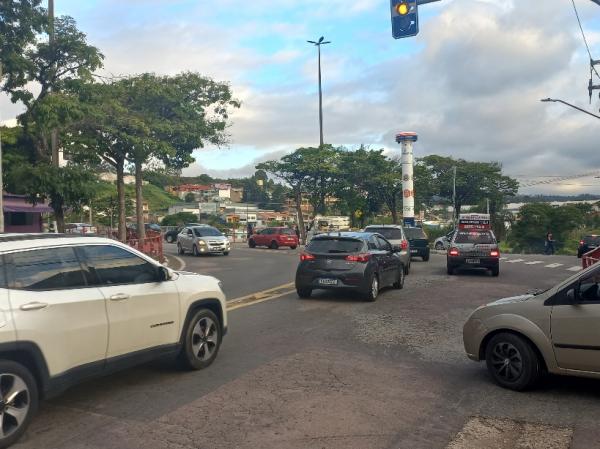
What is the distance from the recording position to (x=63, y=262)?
506cm

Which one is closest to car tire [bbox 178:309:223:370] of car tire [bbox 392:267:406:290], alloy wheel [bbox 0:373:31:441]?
alloy wheel [bbox 0:373:31:441]

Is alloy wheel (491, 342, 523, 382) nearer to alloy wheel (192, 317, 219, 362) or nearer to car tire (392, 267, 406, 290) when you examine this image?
alloy wheel (192, 317, 219, 362)

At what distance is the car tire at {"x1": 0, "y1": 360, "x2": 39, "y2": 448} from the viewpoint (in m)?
4.28

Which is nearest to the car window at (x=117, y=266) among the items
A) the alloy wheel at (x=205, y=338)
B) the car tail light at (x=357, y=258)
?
the alloy wheel at (x=205, y=338)

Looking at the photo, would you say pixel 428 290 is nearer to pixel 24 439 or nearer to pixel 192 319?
pixel 192 319

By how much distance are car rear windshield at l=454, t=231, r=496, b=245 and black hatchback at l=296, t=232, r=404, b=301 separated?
718 centimetres

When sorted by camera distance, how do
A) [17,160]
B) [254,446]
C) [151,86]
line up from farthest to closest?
[151,86] → [17,160] → [254,446]

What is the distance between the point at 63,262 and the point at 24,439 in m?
1.49

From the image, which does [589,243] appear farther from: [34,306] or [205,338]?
[34,306]

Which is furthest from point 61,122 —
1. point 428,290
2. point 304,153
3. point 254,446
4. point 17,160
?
point 304,153

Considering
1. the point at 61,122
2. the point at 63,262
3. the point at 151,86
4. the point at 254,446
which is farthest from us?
the point at 151,86

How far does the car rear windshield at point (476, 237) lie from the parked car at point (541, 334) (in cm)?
1308

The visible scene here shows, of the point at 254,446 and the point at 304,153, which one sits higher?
the point at 304,153

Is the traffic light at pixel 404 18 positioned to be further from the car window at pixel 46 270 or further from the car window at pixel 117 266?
the car window at pixel 46 270
